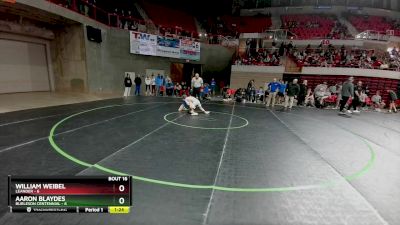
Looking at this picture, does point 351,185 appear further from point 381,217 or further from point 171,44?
point 171,44

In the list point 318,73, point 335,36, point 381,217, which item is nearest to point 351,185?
point 381,217

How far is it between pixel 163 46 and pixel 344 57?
14172 millimetres

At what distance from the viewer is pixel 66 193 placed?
237 centimetres

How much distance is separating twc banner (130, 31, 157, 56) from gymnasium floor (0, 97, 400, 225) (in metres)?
9.71

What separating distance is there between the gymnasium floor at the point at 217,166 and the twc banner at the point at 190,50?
11.9 metres

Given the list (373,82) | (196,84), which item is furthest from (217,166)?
(373,82)

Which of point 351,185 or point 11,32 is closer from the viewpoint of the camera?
point 351,185

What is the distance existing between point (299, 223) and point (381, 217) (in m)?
1.08

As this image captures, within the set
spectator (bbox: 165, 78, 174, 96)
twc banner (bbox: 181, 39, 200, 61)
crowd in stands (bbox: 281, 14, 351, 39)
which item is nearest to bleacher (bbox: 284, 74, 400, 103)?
crowd in stands (bbox: 281, 14, 351, 39)

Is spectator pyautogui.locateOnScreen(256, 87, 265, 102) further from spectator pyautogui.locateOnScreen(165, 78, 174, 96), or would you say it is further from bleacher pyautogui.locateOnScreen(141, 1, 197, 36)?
bleacher pyautogui.locateOnScreen(141, 1, 197, 36)

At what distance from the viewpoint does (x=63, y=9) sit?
12.0 meters

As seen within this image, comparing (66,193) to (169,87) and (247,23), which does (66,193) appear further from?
(247,23)

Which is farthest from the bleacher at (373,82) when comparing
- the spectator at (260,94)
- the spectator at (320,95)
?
the spectator at (260,94)

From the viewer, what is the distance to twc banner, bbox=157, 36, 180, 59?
17.9 meters
